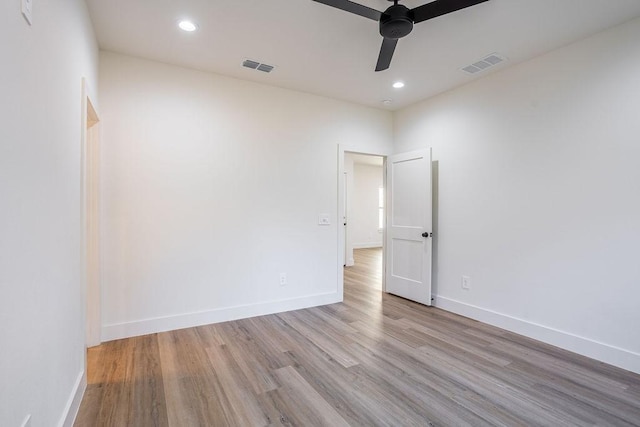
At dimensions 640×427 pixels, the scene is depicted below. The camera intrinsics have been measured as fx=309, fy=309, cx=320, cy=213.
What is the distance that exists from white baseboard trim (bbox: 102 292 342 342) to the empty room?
0.02m

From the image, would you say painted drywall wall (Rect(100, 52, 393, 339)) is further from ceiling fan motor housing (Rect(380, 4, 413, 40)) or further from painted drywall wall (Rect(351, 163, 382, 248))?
painted drywall wall (Rect(351, 163, 382, 248))

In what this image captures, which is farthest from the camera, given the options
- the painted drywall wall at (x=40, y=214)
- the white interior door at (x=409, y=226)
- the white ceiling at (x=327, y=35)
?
the white interior door at (x=409, y=226)

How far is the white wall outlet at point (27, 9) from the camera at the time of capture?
115 centimetres

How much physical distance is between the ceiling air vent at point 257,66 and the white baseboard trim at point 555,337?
11.3 ft

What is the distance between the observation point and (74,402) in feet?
6.03

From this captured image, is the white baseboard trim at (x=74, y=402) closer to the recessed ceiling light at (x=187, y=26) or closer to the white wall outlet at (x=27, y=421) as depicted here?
the white wall outlet at (x=27, y=421)

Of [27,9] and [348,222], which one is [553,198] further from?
[348,222]

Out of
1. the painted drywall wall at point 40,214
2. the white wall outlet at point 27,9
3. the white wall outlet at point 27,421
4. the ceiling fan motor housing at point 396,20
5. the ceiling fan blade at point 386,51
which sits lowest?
the white wall outlet at point 27,421

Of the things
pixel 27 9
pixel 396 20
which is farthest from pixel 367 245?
pixel 27 9

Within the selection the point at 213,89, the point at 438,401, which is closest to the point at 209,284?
the point at 213,89

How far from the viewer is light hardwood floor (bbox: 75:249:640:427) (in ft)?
6.23

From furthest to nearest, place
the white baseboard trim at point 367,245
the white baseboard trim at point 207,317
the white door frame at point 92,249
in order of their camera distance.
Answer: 1. the white baseboard trim at point 367,245
2. the white baseboard trim at point 207,317
3. the white door frame at point 92,249

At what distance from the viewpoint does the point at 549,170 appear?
2.96 meters

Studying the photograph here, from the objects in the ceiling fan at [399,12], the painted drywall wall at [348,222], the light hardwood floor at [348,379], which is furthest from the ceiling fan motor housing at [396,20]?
the painted drywall wall at [348,222]
